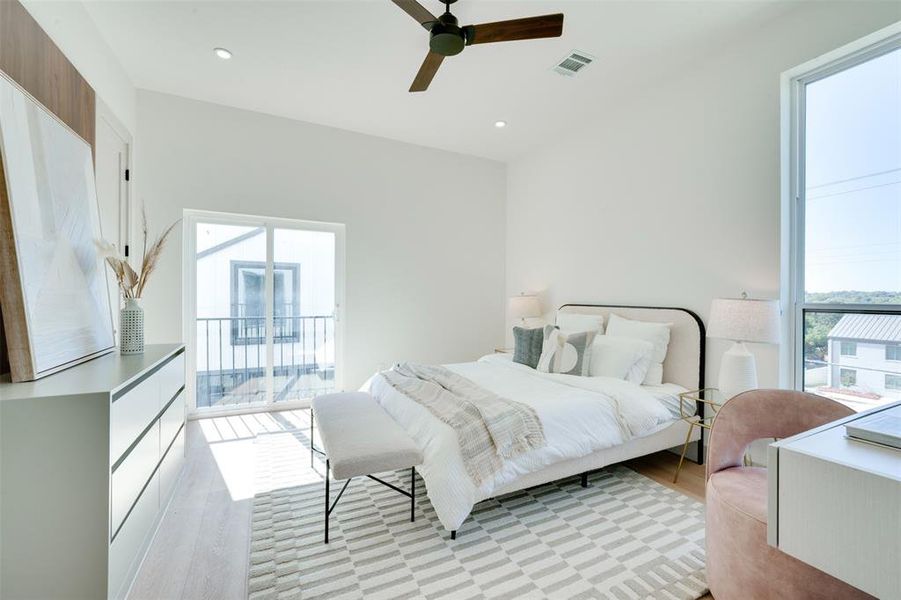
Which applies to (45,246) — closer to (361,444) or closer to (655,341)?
(361,444)

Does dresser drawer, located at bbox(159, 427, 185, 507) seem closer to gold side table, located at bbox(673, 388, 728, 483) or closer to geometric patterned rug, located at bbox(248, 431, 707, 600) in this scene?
geometric patterned rug, located at bbox(248, 431, 707, 600)

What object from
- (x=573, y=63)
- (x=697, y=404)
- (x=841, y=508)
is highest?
(x=573, y=63)

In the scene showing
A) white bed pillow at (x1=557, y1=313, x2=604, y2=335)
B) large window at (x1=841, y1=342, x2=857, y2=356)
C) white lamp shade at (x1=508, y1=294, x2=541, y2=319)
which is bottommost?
large window at (x1=841, y1=342, x2=857, y2=356)

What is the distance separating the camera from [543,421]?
2188 millimetres

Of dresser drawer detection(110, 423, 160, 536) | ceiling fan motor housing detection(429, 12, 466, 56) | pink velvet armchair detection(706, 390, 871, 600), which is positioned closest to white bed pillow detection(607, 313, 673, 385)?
pink velvet armchair detection(706, 390, 871, 600)

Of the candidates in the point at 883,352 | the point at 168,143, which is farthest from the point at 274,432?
the point at 883,352

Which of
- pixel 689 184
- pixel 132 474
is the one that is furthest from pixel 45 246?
pixel 689 184

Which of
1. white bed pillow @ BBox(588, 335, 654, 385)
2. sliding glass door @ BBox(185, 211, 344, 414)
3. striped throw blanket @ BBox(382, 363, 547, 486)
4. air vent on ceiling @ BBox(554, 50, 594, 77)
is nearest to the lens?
striped throw blanket @ BBox(382, 363, 547, 486)

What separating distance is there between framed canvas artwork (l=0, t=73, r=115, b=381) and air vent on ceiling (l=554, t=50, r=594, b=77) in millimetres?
3078

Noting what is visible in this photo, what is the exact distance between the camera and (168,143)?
139 inches

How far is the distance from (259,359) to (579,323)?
3.24m

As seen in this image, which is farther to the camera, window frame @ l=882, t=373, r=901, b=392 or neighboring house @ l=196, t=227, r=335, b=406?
neighboring house @ l=196, t=227, r=335, b=406

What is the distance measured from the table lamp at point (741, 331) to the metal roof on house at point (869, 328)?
1.19ft

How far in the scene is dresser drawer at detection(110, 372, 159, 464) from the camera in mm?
1380
